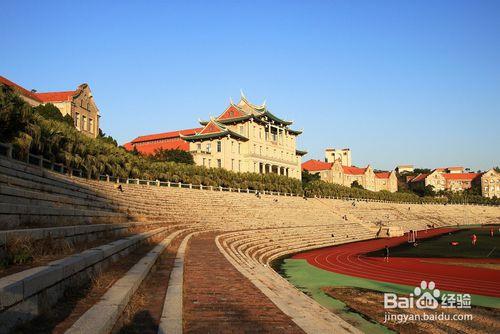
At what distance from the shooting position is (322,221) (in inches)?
1996

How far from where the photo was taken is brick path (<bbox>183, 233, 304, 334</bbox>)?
19.5 feet

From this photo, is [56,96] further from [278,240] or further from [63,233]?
[63,233]

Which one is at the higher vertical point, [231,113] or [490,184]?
[231,113]

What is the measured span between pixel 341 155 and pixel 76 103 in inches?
4439

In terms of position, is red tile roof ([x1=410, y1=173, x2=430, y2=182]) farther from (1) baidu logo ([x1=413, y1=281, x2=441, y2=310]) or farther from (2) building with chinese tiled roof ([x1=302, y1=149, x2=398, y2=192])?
(1) baidu logo ([x1=413, y1=281, x2=441, y2=310])

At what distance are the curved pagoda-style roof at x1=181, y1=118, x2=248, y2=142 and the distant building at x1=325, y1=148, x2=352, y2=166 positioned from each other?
79.5 m

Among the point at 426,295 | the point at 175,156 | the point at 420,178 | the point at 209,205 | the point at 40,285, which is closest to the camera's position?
the point at 40,285

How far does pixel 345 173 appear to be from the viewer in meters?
129

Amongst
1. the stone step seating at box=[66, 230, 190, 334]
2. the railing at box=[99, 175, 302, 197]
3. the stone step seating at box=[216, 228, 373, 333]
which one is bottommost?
the stone step seating at box=[216, 228, 373, 333]

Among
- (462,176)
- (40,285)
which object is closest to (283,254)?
(40,285)

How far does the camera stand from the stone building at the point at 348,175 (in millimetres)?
118750

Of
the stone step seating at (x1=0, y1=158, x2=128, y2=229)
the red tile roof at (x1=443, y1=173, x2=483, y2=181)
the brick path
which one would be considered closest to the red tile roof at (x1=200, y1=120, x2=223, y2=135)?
the stone step seating at (x1=0, y1=158, x2=128, y2=229)

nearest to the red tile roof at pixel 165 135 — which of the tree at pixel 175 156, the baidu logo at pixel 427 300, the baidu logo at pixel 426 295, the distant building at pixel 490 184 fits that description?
the tree at pixel 175 156

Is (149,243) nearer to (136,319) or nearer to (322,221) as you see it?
(136,319)
